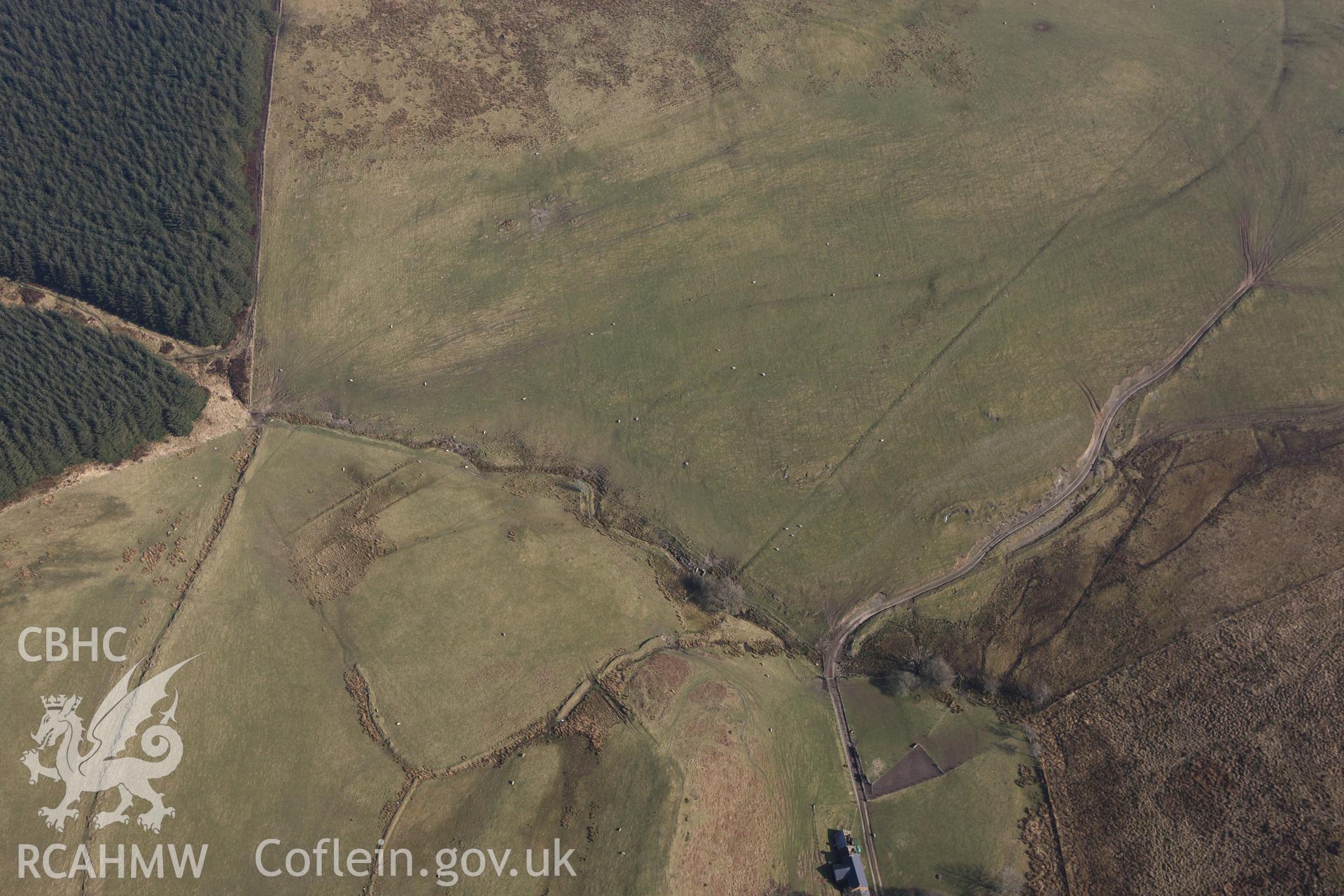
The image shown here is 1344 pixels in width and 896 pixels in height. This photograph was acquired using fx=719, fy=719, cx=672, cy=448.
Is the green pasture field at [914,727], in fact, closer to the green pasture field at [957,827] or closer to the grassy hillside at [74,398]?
the green pasture field at [957,827]

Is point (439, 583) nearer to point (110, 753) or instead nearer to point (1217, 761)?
point (110, 753)

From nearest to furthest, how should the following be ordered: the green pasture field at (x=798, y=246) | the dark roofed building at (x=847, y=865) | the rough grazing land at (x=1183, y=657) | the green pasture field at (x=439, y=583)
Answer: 1. the dark roofed building at (x=847, y=865)
2. the rough grazing land at (x=1183, y=657)
3. the green pasture field at (x=439, y=583)
4. the green pasture field at (x=798, y=246)

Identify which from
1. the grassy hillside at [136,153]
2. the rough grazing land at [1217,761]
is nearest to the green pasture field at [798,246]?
the grassy hillside at [136,153]

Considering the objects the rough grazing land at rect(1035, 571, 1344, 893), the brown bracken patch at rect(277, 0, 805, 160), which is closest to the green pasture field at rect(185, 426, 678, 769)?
the rough grazing land at rect(1035, 571, 1344, 893)

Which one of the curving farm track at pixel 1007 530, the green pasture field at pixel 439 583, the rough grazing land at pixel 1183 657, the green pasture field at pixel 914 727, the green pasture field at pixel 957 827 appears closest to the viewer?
the rough grazing land at pixel 1183 657

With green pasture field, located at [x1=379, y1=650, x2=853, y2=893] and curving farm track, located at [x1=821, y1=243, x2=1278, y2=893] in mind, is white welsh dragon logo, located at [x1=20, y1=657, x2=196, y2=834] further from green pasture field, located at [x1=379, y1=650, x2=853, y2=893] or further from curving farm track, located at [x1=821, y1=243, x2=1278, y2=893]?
curving farm track, located at [x1=821, y1=243, x2=1278, y2=893]
